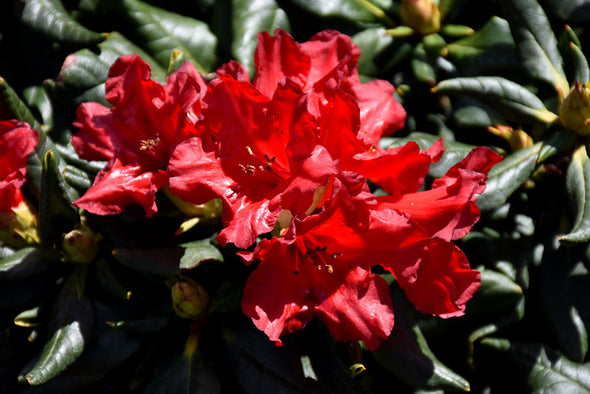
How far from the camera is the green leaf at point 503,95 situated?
1.32 m

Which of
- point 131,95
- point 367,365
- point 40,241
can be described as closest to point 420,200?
point 367,365

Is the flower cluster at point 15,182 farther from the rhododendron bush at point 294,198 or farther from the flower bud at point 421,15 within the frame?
the flower bud at point 421,15

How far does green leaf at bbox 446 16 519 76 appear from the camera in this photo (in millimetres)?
1453

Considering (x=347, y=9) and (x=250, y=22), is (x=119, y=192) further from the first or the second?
(x=347, y=9)

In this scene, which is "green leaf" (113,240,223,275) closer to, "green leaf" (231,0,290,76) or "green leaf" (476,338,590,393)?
"green leaf" (231,0,290,76)

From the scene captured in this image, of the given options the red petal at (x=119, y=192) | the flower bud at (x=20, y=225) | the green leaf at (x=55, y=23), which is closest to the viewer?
the red petal at (x=119, y=192)

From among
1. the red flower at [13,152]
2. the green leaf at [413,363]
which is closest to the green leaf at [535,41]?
the green leaf at [413,363]

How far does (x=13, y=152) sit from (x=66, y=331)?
0.40 meters

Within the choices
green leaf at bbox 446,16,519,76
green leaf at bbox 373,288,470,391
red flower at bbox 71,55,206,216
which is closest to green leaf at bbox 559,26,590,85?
green leaf at bbox 446,16,519,76

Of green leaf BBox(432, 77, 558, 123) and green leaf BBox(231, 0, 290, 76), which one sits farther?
green leaf BBox(231, 0, 290, 76)

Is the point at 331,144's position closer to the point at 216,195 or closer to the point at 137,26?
the point at 216,195

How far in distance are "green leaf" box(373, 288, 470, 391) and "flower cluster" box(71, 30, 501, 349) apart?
21 centimetres

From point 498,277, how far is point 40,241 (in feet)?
3.39

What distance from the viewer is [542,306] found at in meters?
1.41
